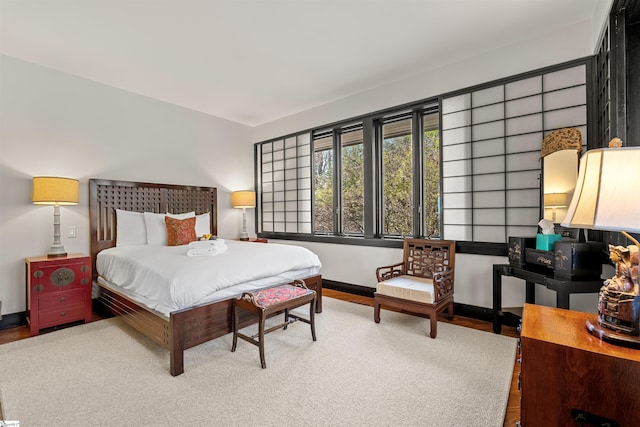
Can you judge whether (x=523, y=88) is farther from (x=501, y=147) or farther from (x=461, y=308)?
(x=461, y=308)

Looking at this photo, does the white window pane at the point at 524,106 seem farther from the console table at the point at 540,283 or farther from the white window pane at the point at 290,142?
the white window pane at the point at 290,142

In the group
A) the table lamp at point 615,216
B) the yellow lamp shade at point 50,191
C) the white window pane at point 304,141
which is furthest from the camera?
the white window pane at point 304,141

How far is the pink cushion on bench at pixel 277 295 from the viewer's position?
7.65ft

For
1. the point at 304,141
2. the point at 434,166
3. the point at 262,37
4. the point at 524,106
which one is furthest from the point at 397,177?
the point at 262,37

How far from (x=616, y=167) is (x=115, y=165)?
458 cm

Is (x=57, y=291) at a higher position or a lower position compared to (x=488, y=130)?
lower

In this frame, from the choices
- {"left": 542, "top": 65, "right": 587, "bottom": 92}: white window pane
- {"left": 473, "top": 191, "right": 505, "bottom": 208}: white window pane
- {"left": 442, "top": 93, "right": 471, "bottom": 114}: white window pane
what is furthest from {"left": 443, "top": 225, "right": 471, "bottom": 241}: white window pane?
{"left": 542, "top": 65, "right": 587, "bottom": 92}: white window pane

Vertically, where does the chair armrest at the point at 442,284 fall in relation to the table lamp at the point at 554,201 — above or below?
below

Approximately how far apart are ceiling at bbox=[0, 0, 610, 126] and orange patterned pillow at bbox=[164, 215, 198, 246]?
1.70 meters

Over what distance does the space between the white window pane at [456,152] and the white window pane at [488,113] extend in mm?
273

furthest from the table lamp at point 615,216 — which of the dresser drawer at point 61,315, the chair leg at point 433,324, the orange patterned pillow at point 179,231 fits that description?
the dresser drawer at point 61,315

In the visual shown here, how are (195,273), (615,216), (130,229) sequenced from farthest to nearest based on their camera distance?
(130,229), (195,273), (615,216)

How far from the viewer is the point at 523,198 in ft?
9.43

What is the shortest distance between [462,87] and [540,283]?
2.09 meters
